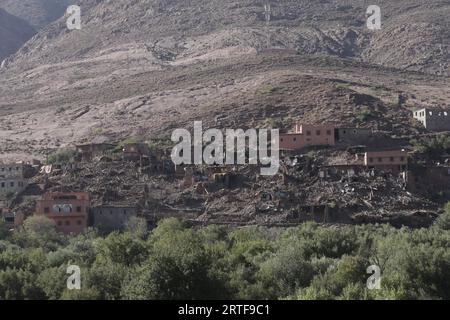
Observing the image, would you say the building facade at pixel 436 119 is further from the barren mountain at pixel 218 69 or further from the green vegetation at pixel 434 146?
the green vegetation at pixel 434 146

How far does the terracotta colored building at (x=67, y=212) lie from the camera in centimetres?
5075

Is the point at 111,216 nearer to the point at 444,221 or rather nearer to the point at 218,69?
the point at 444,221

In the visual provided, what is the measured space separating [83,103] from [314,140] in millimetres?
35928

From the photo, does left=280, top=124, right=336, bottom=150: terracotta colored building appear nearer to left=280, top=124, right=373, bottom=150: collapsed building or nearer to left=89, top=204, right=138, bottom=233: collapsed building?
left=280, top=124, right=373, bottom=150: collapsed building

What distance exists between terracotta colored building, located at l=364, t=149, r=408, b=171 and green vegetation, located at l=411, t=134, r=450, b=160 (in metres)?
2.77

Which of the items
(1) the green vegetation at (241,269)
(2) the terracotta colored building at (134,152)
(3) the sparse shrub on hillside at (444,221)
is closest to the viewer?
(1) the green vegetation at (241,269)

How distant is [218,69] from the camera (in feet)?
308

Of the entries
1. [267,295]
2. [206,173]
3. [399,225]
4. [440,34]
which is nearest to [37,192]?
[206,173]

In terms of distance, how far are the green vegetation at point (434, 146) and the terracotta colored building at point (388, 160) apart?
277 cm

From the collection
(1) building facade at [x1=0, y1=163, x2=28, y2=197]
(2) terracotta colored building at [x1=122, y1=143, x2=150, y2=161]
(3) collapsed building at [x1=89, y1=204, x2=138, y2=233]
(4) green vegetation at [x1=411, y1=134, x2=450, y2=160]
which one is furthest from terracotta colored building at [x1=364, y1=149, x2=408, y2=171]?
(1) building facade at [x1=0, y1=163, x2=28, y2=197]

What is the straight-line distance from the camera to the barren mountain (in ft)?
238

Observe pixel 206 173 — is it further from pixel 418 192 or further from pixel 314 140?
pixel 418 192

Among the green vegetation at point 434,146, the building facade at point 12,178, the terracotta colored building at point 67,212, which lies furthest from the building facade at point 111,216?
the green vegetation at point 434,146

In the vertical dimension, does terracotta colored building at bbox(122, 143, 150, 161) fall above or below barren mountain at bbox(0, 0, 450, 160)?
below
